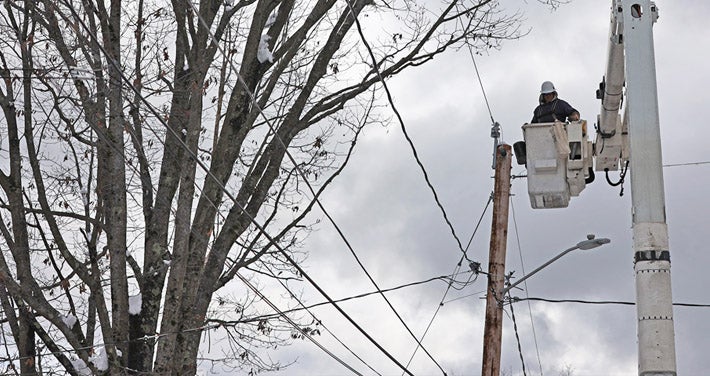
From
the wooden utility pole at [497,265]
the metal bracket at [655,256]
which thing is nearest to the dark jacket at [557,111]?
the wooden utility pole at [497,265]

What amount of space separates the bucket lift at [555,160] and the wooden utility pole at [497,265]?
2.05 ft

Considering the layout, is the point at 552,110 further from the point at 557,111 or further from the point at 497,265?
the point at 497,265

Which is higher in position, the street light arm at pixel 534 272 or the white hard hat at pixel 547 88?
the white hard hat at pixel 547 88

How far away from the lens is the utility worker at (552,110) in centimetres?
1238

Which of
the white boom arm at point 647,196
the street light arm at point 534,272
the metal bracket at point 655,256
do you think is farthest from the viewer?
the street light arm at point 534,272

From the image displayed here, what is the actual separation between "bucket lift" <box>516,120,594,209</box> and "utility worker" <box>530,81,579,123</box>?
9.1 inches

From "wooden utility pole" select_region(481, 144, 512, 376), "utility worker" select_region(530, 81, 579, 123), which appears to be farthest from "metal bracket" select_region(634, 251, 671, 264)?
"utility worker" select_region(530, 81, 579, 123)

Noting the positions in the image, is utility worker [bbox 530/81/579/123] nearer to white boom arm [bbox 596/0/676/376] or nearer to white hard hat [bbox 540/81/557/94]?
white hard hat [bbox 540/81/557/94]

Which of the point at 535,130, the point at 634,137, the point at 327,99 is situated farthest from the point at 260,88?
the point at 634,137

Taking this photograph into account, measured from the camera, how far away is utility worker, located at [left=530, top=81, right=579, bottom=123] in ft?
40.6

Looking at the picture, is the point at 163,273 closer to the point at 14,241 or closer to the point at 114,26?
the point at 14,241

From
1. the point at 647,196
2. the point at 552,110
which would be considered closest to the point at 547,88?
the point at 552,110

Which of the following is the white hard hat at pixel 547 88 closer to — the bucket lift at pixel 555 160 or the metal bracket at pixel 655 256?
the bucket lift at pixel 555 160

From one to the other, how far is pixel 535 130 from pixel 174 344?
15.7 ft
